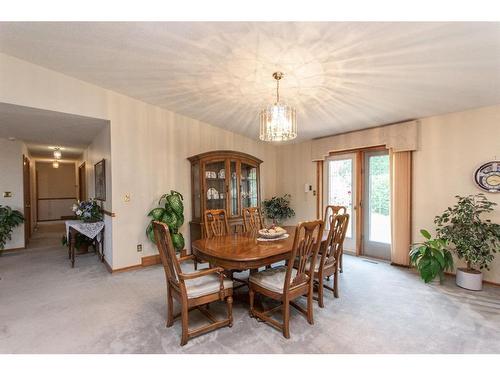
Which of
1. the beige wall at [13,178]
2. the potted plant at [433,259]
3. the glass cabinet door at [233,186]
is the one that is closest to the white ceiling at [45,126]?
the beige wall at [13,178]

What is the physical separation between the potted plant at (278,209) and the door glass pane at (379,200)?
1.65 m

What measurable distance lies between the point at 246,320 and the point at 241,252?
2.23 ft

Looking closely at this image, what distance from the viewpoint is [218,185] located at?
4.42 metres

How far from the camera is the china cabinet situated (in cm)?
418

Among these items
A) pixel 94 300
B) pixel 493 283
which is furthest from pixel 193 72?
pixel 493 283

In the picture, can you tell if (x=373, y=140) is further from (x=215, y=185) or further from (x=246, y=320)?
(x=246, y=320)

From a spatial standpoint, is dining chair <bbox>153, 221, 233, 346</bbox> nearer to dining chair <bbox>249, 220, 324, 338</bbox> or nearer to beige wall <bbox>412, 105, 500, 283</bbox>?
dining chair <bbox>249, 220, 324, 338</bbox>

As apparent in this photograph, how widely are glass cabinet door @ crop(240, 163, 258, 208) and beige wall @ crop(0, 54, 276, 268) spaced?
76 cm

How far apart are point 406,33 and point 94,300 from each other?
386cm

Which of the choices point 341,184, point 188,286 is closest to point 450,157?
point 341,184

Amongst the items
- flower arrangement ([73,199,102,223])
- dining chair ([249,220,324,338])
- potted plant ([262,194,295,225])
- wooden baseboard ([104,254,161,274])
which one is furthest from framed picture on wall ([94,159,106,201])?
potted plant ([262,194,295,225])

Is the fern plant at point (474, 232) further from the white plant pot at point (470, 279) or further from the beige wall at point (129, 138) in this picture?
the beige wall at point (129, 138)
